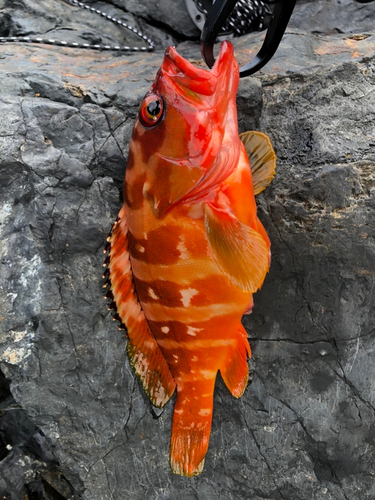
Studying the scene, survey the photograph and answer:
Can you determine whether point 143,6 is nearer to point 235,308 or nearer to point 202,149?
point 202,149

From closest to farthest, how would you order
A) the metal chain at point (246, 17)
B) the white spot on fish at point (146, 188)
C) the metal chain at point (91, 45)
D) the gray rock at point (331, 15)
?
1. the white spot on fish at point (146, 188)
2. the metal chain at point (91, 45)
3. the metal chain at point (246, 17)
4. the gray rock at point (331, 15)

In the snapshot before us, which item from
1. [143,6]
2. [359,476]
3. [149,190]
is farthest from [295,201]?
[143,6]

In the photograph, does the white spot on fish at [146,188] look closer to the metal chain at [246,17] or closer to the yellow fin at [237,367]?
the yellow fin at [237,367]

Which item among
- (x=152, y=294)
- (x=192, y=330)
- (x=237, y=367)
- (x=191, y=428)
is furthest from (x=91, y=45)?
(x=191, y=428)

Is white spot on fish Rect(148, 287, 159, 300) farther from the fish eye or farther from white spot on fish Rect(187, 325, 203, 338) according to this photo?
the fish eye

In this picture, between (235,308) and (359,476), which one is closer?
(235,308)

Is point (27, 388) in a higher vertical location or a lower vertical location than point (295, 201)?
lower

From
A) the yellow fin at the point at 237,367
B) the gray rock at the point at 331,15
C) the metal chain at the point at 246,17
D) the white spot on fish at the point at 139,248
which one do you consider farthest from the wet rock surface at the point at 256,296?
the gray rock at the point at 331,15
